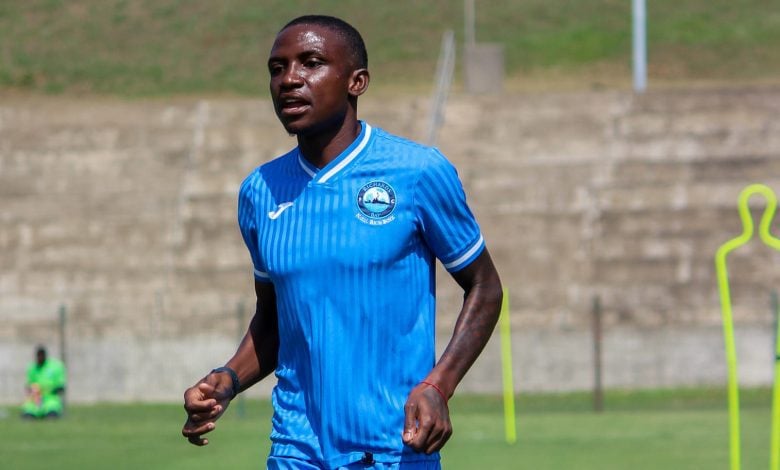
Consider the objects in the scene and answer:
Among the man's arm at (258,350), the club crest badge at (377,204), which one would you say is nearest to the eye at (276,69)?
the club crest badge at (377,204)

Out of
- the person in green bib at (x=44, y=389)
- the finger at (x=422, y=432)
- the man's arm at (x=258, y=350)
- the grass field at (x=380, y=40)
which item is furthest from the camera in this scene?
the grass field at (x=380, y=40)

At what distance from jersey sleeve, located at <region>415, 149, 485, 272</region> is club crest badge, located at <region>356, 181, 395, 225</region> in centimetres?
8

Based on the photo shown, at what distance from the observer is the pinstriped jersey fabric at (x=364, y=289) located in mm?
4516

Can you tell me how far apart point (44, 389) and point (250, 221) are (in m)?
18.0

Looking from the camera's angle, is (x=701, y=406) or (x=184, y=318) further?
(x=184, y=318)

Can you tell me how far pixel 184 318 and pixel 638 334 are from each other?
839 centimetres

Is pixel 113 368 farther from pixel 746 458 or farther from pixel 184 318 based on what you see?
pixel 746 458

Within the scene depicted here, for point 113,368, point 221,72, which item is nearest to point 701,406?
point 113,368

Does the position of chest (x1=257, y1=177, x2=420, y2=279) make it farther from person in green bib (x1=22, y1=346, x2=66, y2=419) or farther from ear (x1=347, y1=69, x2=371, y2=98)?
person in green bib (x1=22, y1=346, x2=66, y2=419)

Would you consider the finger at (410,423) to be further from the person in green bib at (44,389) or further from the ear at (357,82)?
the person in green bib at (44,389)

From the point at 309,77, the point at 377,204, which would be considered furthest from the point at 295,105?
the point at 377,204

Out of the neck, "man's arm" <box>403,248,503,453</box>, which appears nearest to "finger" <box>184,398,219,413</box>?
"man's arm" <box>403,248,503,453</box>

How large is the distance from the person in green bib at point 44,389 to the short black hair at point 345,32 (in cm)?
1816

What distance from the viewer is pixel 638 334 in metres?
24.1
